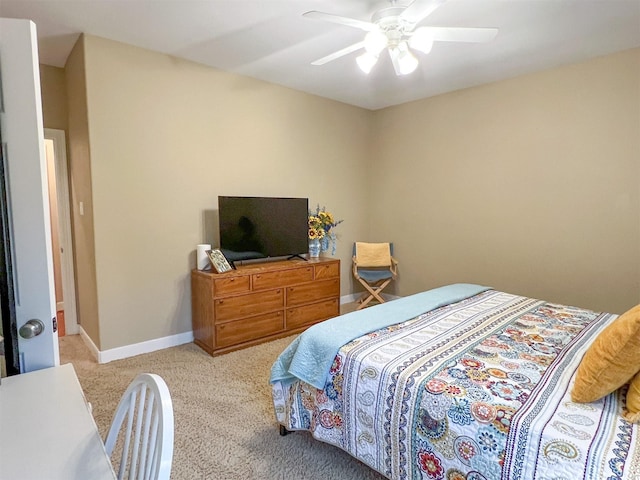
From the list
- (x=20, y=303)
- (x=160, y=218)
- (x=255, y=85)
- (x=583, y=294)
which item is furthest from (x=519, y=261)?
(x=20, y=303)

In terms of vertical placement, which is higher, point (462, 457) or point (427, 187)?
point (427, 187)

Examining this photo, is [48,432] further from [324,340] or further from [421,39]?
[421,39]

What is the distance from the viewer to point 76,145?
315 centimetres

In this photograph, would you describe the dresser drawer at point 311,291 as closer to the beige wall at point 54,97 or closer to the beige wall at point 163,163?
the beige wall at point 163,163

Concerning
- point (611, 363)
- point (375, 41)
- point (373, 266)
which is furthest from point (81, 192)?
point (611, 363)

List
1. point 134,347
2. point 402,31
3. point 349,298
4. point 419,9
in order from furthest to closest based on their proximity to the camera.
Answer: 1. point 349,298
2. point 134,347
3. point 402,31
4. point 419,9

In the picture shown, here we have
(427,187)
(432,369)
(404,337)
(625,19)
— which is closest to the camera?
(432,369)

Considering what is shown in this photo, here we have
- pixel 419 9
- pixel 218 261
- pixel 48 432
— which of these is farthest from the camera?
pixel 218 261

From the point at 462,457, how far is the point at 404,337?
24.5 inches

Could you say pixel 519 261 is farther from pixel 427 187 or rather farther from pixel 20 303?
pixel 20 303

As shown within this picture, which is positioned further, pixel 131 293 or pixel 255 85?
pixel 255 85

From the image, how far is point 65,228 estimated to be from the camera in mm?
3539

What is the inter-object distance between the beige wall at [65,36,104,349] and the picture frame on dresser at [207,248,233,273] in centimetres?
91

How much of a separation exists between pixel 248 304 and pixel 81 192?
1751 mm
